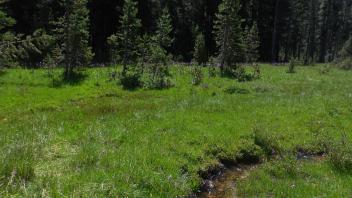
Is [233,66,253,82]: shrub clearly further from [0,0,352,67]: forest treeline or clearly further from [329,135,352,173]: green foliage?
[329,135,352,173]: green foliage

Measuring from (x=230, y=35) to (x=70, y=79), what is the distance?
18.9 metres

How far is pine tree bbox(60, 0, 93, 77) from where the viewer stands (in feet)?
122

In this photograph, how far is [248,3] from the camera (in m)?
85.1

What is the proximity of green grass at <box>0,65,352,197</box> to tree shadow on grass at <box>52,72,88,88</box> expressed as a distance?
2338 millimetres

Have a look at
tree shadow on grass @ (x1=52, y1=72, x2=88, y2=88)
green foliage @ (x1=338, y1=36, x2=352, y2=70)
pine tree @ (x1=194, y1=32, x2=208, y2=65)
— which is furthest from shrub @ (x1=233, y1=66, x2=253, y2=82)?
green foliage @ (x1=338, y1=36, x2=352, y2=70)

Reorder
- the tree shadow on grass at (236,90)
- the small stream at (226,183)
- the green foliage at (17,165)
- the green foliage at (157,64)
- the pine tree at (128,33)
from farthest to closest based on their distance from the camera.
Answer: the pine tree at (128,33), the green foliage at (157,64), the tree shadow on grass at (236,90), the small stream at (226,183), the green foliage at (17,165)

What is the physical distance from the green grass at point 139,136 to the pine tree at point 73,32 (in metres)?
6.99

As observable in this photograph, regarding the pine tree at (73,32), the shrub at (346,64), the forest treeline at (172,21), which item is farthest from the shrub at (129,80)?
the shrub at (346,64)

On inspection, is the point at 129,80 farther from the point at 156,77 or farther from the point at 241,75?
the point at 241,75

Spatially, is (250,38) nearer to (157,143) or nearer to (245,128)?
(245,128)

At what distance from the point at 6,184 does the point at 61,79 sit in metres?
26.3

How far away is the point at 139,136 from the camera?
49.6 ft

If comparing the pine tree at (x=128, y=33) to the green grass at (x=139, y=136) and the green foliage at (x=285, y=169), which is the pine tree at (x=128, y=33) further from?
the green foliage at (x=285, y=169)

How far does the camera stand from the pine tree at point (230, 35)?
45125mm
